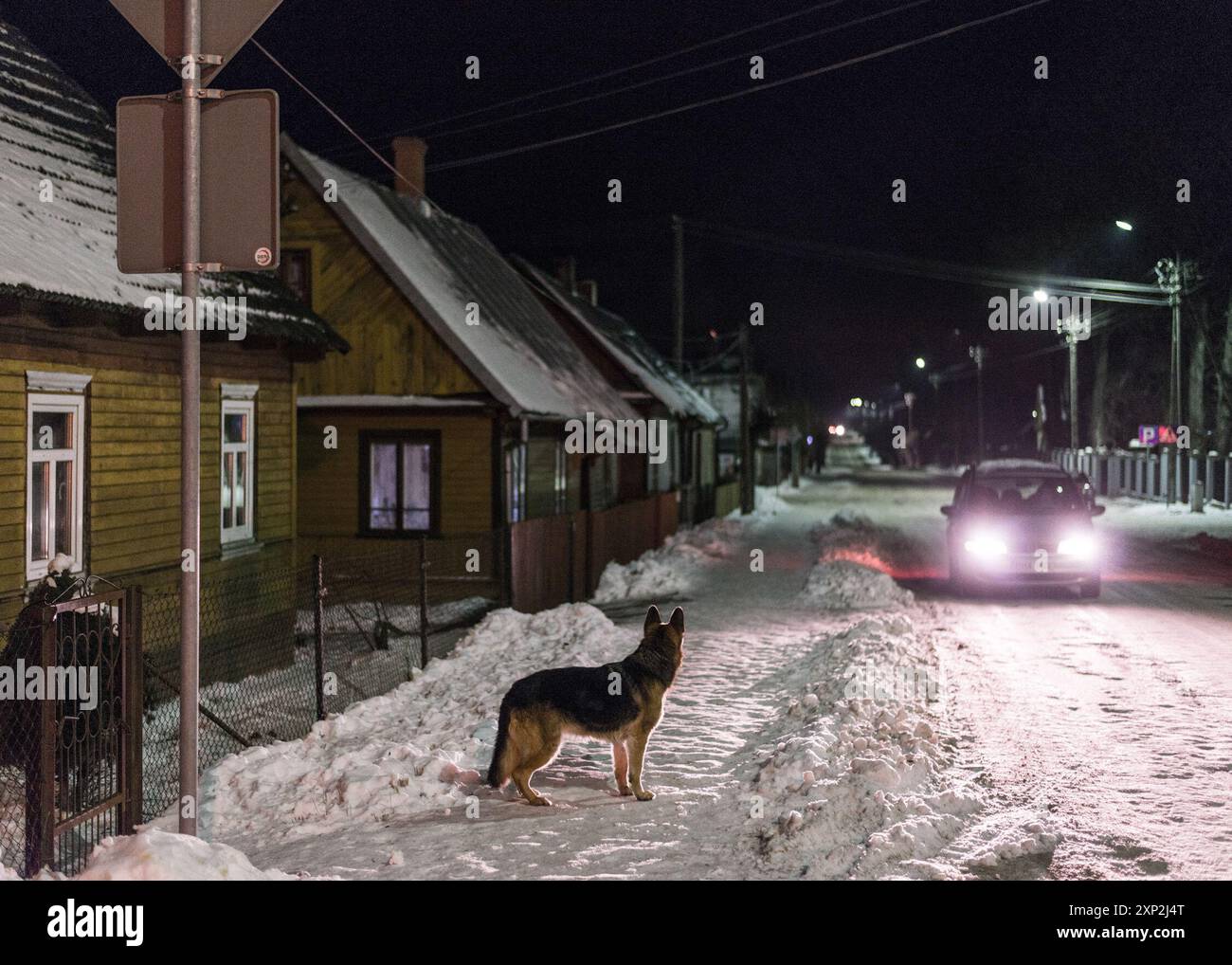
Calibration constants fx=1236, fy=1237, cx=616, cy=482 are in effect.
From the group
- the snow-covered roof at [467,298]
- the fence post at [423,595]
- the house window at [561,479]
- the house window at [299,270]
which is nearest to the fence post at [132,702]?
the fence post at [423,595]

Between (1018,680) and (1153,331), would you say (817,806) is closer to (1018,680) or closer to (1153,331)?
(1018,680)

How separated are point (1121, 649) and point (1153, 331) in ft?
150

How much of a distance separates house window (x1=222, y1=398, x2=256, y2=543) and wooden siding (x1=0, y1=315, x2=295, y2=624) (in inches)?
4.9

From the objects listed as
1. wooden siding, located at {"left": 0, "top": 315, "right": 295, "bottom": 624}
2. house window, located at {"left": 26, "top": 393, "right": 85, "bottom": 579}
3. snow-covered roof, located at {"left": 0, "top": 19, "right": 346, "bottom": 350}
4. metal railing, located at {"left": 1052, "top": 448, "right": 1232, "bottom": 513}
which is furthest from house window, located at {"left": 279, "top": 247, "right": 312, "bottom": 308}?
metal railing, located at {"left": 1052, "top": 448, "right": 1232, "bottom": 513}

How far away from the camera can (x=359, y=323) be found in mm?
20578

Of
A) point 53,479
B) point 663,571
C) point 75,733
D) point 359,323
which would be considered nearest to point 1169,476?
point 663,571

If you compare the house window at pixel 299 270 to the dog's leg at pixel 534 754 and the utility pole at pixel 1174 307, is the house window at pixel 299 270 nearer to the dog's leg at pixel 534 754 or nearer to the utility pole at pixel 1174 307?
the dog's leg at pixel 534 754

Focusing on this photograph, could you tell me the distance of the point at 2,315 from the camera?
10070 millimetres

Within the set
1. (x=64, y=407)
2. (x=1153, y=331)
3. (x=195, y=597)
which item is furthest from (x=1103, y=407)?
(x=195, y=597)

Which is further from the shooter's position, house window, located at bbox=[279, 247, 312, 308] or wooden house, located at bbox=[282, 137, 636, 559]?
house window, located at bbox=[279, 247, 312, 308]

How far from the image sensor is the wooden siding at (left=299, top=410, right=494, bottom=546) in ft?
67.0

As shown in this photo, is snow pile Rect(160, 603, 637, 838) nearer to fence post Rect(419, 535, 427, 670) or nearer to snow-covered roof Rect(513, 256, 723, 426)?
fence post Rect(419, 535, 427, 670)

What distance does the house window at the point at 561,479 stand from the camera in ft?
83.6

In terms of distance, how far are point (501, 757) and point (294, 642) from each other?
8.20 meters
